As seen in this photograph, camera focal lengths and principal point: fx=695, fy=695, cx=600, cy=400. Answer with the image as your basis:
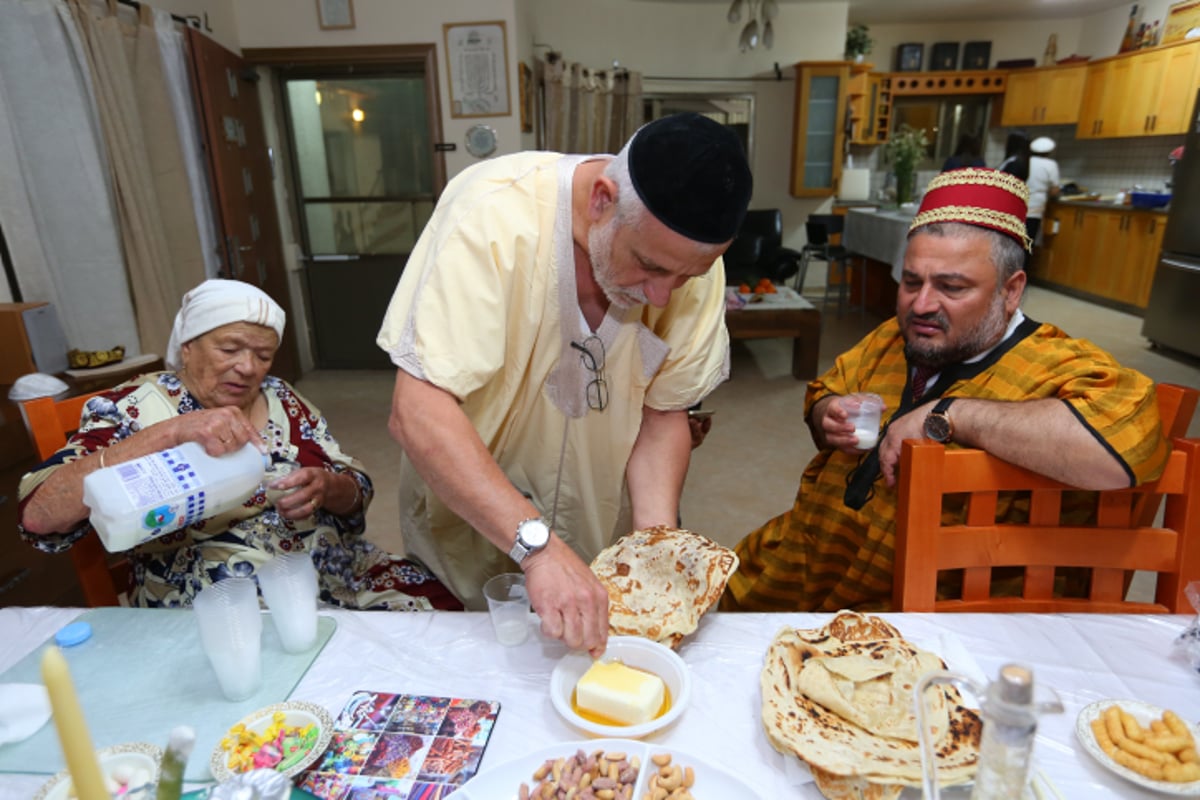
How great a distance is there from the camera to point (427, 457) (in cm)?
107

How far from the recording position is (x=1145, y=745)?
2.60ft

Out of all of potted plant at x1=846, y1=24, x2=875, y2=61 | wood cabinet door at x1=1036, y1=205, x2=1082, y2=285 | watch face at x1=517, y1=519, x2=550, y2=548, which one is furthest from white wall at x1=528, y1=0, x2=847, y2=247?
watch face at x1=517, y1=519, x2=550, y2=548

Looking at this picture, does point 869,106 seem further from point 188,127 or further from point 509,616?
point 509,616

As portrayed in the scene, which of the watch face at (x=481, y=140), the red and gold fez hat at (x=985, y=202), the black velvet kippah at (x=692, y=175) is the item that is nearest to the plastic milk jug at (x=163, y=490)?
the black velvet kippah at (x=692, y=175)

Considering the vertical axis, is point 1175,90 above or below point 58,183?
above

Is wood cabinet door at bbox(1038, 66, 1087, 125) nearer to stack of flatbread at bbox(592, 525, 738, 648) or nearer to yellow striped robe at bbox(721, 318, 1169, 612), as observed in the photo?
yellow striped robe at bbox(721, 318, 1169, 612)

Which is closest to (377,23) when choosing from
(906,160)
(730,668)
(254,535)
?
(254,535)

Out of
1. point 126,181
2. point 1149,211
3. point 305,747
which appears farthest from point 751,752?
point 1149,211

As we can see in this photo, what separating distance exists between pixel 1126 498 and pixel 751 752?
31.8 inches

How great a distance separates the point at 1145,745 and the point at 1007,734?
1.56 ft

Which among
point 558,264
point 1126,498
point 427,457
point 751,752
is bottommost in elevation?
point 751,752

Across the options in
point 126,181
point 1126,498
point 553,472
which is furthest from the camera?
point 126,181

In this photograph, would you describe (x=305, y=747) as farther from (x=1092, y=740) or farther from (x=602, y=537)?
(x=1092, y=740)

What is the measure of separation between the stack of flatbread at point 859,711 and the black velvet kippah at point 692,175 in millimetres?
603
